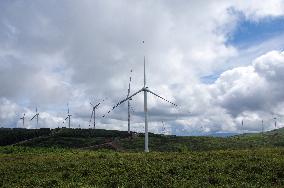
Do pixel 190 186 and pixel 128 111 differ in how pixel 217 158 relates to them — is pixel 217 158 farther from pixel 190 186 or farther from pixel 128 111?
pixel 128 111

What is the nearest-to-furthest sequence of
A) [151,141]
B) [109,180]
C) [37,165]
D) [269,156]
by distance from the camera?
[109,180] → [269,156] → [37,165] → [151,141]

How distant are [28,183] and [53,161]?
14323 millimetres

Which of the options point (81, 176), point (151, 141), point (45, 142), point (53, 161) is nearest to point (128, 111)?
point (151, 141)

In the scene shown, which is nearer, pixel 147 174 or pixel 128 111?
pixel 147 174

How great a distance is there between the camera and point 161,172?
42.2 m

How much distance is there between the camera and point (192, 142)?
6722 inches

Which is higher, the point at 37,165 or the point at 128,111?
the point at 128,111

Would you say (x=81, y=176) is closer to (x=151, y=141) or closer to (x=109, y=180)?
(x=109, y=180)

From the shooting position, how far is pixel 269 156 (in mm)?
48094

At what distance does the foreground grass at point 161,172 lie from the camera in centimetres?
3791

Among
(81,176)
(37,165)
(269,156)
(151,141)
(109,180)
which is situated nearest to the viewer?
(109,180)

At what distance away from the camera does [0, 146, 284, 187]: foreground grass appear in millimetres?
37906

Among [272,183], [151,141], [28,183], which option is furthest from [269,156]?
[151,141]

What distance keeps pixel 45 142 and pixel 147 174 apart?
150345 millimetres
